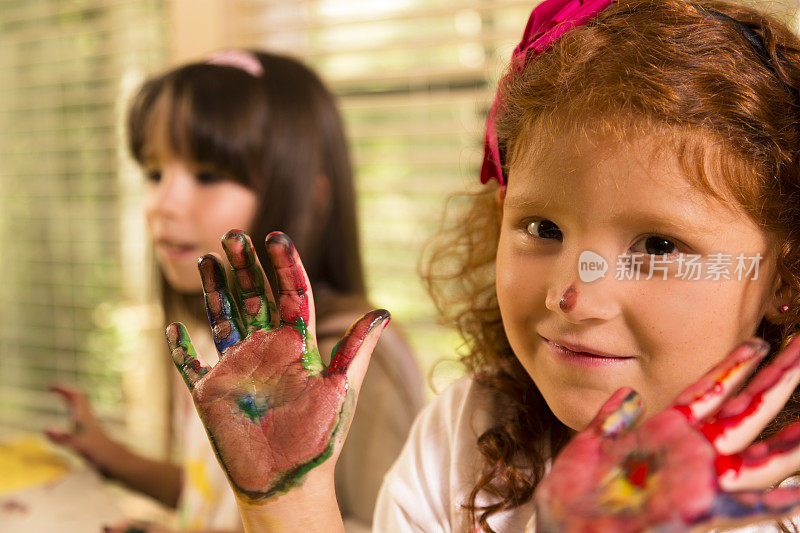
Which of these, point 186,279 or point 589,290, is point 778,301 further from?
point 186,279

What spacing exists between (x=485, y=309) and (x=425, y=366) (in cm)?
61

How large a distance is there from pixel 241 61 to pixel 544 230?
0.83m

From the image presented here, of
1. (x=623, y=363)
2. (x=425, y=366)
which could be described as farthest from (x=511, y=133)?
(x=425, y=366)

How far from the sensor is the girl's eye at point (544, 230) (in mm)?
587

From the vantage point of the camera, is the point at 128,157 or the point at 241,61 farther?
the point at 128,157

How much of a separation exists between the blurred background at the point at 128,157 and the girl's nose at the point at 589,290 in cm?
41

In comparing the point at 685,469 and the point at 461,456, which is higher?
the point at 685,469

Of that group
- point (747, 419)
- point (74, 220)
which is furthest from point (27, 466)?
point (747, 419)

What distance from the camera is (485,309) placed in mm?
854

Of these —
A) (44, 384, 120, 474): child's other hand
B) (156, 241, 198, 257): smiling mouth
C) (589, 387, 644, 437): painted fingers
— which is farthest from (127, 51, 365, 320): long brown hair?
(589, 387, 644, 437): painted fingers

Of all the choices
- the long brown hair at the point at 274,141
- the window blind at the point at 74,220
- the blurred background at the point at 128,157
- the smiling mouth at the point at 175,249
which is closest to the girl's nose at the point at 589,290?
the blurred background at the point at 128,157

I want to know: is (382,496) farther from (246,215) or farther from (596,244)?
(246,215)

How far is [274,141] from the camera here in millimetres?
1205

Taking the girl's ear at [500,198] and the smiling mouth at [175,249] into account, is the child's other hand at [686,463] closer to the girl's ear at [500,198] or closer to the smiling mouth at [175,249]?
the girl's ear at [500,198]
